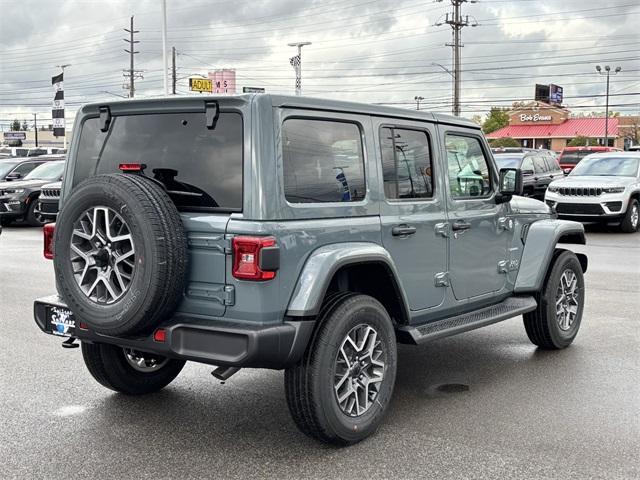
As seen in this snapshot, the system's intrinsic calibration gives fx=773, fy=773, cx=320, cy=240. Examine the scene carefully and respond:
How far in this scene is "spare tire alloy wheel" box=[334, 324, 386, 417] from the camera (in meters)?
4.43

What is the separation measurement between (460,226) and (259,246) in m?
1.98

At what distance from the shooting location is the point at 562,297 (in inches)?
262

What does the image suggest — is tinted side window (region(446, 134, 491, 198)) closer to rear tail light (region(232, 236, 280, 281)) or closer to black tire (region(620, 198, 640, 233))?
rear tail light (region(232, 236, 280, 281))

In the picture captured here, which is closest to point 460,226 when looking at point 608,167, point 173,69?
point 608,167

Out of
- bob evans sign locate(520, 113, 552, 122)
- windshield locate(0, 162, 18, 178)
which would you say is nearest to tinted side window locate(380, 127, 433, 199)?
windshield locate(0, 162, 18, 178)

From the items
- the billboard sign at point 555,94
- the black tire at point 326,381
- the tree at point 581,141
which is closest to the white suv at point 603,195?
the black tire at point 326,381

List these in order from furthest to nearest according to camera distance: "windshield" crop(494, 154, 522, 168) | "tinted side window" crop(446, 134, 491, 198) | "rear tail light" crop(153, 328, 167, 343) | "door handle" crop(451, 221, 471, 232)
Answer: "windshield" crop(494, 154, 522, 168)
"tinted side window" crop(446, 134, 491, 198)
"door handle" crop(451, 221, 471, 232)
"rear tail light" crop(153, 328, 167, 343)

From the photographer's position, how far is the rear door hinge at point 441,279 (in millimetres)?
5242

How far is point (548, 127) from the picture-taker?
88875 millimetres

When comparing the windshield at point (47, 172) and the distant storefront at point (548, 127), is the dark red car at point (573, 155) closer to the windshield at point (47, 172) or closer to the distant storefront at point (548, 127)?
the windshield at point (47, 172)

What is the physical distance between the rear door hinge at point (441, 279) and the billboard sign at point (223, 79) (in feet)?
142

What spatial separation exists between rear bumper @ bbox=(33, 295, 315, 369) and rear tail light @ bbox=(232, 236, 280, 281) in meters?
0.27

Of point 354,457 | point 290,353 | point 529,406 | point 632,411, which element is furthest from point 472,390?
point 290,353

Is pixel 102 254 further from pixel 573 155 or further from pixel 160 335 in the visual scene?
pixel 573 155
